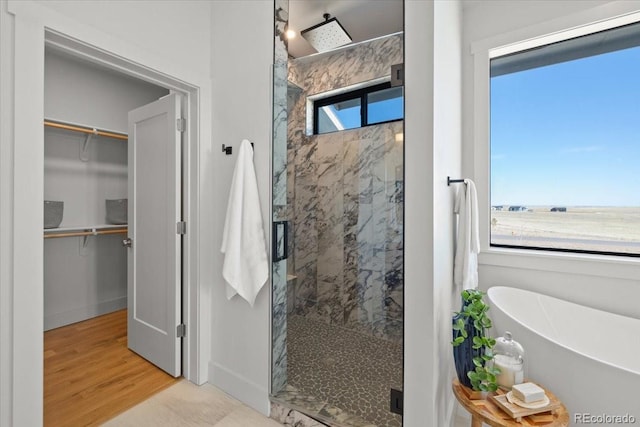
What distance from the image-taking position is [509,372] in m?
1.42

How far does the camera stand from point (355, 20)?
266 centimetres

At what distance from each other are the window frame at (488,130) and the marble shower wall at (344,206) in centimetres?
60

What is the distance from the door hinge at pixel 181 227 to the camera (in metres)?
2.29

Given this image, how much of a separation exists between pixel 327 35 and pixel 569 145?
208 centimetres

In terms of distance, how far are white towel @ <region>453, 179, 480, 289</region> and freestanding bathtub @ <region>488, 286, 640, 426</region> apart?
0.25 metres

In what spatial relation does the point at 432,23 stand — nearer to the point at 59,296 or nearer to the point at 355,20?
the point at 355,20

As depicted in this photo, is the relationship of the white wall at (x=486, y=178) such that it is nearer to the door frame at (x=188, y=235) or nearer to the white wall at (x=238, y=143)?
the white wall at (x=238, y=143)

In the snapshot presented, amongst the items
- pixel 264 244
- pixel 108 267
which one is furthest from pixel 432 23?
pixel 108 267

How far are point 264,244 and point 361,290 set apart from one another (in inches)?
48.3

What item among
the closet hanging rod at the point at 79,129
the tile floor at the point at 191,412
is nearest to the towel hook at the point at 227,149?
the tile floor at the point at 191,412

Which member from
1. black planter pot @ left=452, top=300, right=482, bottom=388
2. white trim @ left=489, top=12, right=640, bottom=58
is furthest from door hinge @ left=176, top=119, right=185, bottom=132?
white trim @ left=489, top=12, right=640, bottom=58

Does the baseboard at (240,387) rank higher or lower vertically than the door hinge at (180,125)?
lower

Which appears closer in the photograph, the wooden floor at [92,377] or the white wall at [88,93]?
the wooden floor at [92,377]

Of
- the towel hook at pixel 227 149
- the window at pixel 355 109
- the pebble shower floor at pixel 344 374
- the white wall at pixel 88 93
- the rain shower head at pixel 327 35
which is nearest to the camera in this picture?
the pebble shower floor at pixel 344 374
